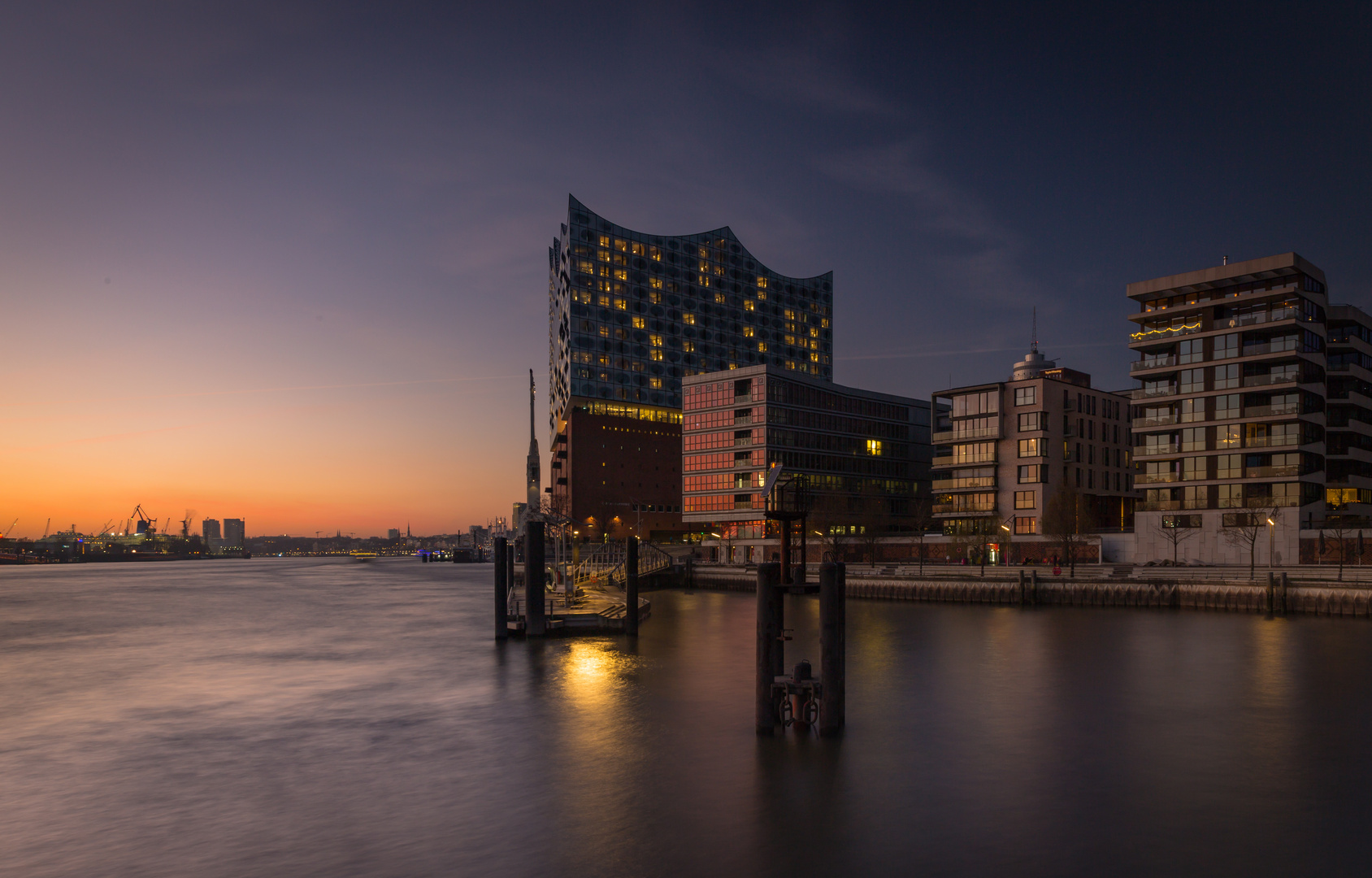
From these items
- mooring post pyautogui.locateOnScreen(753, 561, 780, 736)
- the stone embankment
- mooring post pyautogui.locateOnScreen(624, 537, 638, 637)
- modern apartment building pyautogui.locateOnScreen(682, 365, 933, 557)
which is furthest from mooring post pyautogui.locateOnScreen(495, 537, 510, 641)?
modern apartment building pyautogui.locateOnScreen(682, 365, 933, 557)

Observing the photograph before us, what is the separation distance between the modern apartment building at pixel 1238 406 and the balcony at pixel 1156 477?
0.42ft

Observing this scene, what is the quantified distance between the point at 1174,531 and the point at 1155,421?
1374cm

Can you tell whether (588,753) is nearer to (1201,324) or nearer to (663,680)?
(663,680)

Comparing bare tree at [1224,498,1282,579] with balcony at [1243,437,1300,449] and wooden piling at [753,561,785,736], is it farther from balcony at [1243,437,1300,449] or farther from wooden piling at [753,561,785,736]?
wooden piling at [753,561,785,736]

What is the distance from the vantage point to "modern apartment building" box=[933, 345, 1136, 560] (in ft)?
381

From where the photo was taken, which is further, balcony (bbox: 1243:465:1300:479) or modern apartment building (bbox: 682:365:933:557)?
modern apartment building (bbox: 682:365:933:557)

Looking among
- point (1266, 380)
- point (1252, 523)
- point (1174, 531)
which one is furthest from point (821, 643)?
point (1266, 380)

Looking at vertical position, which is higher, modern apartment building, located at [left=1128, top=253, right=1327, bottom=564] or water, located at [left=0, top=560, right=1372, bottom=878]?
modern apartment building, located at [left=1128, top=253, right=1327, bottom=564]

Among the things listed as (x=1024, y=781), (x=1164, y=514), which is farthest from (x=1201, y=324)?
(x=1024, y=781)

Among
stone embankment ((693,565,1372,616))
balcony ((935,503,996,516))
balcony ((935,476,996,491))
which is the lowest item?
stone embankment ((693,565,1372,616))

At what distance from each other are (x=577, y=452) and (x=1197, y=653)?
14403cm

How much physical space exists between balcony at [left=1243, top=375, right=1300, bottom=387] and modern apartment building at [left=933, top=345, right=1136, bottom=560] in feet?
77.8

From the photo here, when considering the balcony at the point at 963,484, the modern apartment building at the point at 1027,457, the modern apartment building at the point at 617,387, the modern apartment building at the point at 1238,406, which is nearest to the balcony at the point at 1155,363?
the modern apartment building at the point at 1238,406

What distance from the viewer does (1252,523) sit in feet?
280
